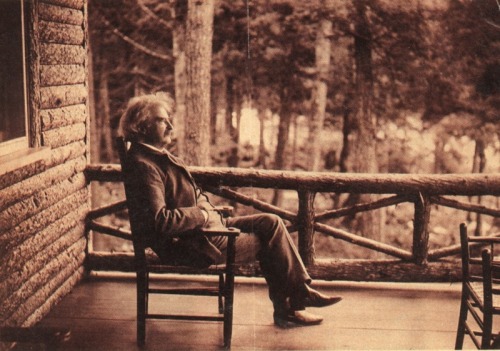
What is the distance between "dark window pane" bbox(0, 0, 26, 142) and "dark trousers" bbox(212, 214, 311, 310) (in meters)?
1.18

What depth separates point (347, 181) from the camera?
4.14 metres

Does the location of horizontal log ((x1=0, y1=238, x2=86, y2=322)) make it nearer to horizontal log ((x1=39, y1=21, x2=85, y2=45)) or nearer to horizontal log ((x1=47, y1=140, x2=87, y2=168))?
horizontal log ((x1=47, y1=140, x2=87, y2=168))

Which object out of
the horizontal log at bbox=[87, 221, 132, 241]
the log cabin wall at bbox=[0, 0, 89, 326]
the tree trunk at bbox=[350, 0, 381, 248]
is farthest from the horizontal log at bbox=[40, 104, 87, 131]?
the tree trunk at bbox=[350, 0, 381, 248]

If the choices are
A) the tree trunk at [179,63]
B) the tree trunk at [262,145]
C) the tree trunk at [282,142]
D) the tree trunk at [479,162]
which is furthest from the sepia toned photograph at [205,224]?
the tree trunk at [262,145]

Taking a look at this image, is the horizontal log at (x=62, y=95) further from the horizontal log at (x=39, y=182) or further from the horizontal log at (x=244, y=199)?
the horizontal log at (x=244, y=199)

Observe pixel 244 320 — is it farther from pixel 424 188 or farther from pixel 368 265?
pixel 424 188

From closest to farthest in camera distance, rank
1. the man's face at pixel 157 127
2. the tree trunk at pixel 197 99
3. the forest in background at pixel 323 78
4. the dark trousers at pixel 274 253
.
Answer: the man's face at pixel 157 127, the dark trousers at pixel 274 253, the tree trunk at pixel 197 99, the forest in background at pixel 323 78

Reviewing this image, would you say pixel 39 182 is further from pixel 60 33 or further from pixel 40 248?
pixel 60 33

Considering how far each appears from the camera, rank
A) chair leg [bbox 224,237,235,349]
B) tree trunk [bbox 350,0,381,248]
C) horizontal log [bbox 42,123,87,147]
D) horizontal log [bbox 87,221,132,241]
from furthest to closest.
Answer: tree trunk [bbox 350,0,381,248]
horizontal log [bbox 87,221,132,241]
horizontal log [bbox 42,123,87,147]
chair leg [bbox 224,237,235,349]

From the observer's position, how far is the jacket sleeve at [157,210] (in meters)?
3.00

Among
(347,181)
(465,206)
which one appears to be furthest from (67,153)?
(465,206)

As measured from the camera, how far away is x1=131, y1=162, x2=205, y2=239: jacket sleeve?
300 centimetres

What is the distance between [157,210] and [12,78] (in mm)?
985

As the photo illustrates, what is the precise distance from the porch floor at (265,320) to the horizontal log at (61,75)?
1309 millimetres
